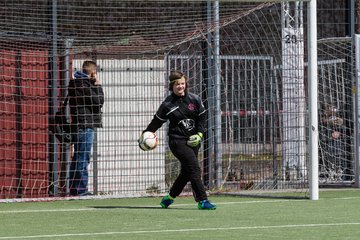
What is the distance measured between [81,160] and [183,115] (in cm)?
356

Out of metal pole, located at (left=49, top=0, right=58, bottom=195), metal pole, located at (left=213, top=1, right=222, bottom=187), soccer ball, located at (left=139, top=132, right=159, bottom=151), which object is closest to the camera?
soccer ball, located at (left=139, top=132, right=159, bottom=151)

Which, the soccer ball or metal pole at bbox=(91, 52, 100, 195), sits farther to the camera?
metal pole at bbox=(91, 52, 100, 195)

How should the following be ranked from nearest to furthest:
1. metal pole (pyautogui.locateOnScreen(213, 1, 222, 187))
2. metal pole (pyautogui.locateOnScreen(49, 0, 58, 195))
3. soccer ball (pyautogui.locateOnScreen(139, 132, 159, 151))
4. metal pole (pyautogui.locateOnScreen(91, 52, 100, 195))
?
soccer ball (pyautogui.locateOnScreen(139, 132, 159, 151)) < metal pole (pyautogui.locateOnScreen(49, 0, 58, 195)) < metal pole (pyautogui.locateOnScreen(91, 52, 100, 195)) < metal pole (pyautogui.locateOnScreen(213, 1, 222, 187))

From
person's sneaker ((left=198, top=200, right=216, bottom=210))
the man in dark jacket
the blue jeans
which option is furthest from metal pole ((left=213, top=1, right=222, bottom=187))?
person's sneaker ((left=198, top=200, right=216, bottom=210))

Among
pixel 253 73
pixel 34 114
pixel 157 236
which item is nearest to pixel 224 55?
pixel 253 73

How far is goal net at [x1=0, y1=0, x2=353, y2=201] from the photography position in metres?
17.2

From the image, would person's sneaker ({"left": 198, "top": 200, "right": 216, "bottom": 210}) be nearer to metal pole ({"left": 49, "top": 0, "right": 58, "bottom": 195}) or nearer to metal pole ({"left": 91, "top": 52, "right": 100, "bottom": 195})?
metal pole ({"left": 91, "top": 52, "right": 100, "bottom": 195})

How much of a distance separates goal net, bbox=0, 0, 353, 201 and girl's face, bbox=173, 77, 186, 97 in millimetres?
2978

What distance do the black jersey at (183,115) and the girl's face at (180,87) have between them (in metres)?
0.07

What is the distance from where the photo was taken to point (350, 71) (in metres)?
19.1

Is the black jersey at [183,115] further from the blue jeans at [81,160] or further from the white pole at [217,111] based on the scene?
the white pole at [217,111]

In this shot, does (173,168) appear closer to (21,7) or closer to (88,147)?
(88,147)

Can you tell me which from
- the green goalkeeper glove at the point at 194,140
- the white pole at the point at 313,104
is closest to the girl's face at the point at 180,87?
the green goalkeeper glove at the point at 194,140

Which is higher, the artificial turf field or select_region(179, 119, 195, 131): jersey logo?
select_region(179, 119, 195, 131): jersey logo
